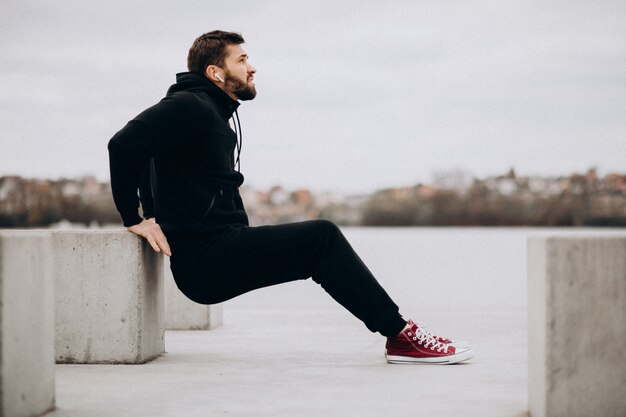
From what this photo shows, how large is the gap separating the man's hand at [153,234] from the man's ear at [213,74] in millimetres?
983

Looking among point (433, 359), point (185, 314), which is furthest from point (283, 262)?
point (185, 314)

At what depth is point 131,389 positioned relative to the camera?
4316 mm

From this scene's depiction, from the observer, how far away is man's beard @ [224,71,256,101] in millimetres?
5414

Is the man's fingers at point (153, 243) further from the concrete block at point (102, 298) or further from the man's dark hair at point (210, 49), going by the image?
the man's dark hair at point (210, 49)

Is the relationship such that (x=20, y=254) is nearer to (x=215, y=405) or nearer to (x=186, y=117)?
(x=215, y=405)

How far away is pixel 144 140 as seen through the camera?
479cm

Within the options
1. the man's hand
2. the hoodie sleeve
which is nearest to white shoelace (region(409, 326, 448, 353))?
the man's hand

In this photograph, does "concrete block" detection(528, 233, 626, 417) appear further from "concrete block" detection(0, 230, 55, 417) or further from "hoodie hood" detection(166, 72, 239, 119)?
"hoodie hood" detection(166, 72, 239, 119)

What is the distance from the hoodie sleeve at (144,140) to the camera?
15.6 feet

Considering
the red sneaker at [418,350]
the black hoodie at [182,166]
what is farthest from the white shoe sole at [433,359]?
the black hoodie at [182,166]

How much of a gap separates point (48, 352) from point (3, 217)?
8133 centimetres

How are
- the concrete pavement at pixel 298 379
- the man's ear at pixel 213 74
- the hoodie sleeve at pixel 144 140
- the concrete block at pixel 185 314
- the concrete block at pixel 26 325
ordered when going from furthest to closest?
the concrete block at pixel 185 314, the man's ear at pixel 213 74, the hoodie sleeve at pixel 144 140, the concrete pavement at pixel 298 379, the concrete block at pixel 26 325

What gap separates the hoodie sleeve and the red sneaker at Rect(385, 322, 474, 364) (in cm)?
171

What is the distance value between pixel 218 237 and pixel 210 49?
1.25 metres
